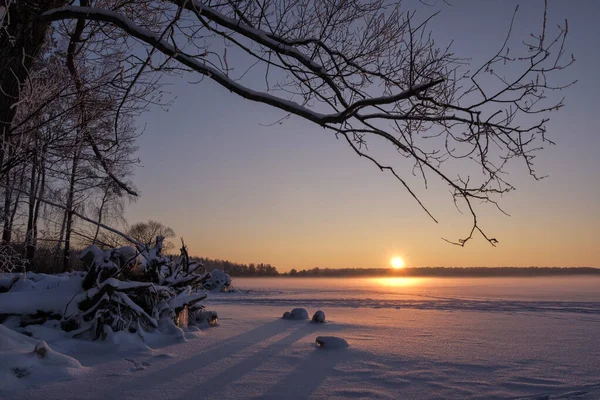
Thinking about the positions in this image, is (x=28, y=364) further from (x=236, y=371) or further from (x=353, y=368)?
(x=353, y=368)

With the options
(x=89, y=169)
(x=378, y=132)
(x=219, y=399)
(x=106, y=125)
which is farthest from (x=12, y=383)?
(x=89, y=169)

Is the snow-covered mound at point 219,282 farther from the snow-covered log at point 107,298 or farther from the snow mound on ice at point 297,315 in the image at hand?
the snow-covered log at point 107,298

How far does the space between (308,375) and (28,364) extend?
5.44 ft

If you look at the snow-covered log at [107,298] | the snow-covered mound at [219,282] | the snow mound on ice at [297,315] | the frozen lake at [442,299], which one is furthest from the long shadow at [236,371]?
the snow-covered mound at [219,282]

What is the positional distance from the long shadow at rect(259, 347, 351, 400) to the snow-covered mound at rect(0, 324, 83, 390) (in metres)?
1.24

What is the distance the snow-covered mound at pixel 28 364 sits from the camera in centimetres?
238

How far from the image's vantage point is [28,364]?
8.23ft

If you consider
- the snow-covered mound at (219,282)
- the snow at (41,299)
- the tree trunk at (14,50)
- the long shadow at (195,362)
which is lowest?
the snow-covered mound at (219,282)

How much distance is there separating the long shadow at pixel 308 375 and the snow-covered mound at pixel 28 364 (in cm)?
124

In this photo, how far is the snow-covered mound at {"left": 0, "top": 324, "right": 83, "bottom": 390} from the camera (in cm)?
238

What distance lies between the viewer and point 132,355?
3.18 metres

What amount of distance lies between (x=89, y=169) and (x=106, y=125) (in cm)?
235

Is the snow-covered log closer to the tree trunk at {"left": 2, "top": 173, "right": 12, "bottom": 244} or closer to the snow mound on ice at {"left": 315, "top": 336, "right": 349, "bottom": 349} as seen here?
the tree trunk at {"left": 2, "top": 173, "right": 12, "bottom": 244}

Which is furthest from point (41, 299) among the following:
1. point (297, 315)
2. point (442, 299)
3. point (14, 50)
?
point (442, 299)
